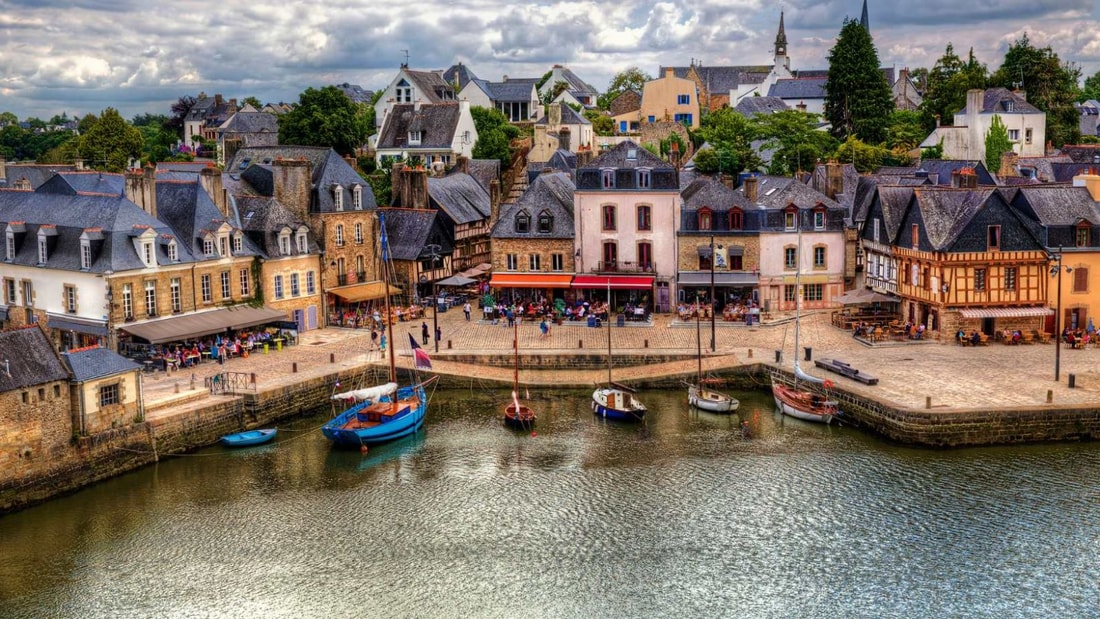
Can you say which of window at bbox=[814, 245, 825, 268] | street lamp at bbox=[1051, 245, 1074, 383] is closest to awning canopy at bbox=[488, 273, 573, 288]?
window at bbox=[814, 245, 825, 268]

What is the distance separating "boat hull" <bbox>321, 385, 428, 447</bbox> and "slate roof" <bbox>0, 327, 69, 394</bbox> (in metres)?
9.18

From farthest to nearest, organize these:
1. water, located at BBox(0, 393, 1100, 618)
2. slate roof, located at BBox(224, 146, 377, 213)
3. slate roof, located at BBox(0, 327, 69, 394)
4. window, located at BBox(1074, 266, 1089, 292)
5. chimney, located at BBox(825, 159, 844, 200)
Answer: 1. chimney, located at BBox(825, 159, 844, 200)
2. slate roof, located at BBox(224, 146, 377, 213)
3. window, located at BBox(1074, 266, 1089, 292)
4. slate roof, located at BBox(0, 327, 69, 394)
5. water, located at BBox(0, 393, 1100, 618)

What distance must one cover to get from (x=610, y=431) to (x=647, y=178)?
58.1ft

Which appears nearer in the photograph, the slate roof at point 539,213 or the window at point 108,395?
the window at point 108,395

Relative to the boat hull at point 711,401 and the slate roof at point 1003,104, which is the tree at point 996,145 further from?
the boat hull at point 711,401

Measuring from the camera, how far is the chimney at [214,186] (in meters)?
51.0

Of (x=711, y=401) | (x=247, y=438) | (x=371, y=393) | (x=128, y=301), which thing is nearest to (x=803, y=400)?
(x=711, y=401)

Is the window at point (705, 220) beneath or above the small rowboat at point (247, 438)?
above

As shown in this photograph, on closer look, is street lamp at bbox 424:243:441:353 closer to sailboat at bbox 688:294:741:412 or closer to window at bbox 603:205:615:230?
window at bbox 603:205:615:230

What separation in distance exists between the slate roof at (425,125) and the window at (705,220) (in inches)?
1127

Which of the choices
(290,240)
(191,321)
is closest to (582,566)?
(191,321)

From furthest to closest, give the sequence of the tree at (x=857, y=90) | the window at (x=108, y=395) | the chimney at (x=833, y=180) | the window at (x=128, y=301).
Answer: the tree at (x=857, y=90)
the chimney at (x=833, y=180)
the window at (x=128, y=301)
the window at (x=108, y=395)

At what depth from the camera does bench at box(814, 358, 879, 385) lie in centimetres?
4244

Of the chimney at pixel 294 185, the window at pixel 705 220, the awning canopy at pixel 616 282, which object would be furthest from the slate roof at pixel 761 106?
the chimney at pixel 294 185
